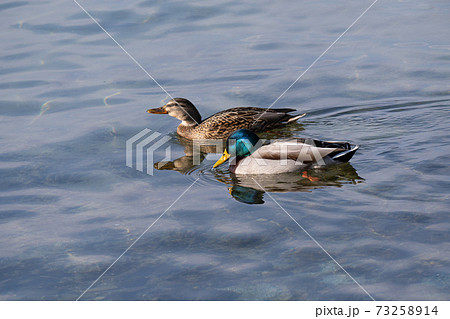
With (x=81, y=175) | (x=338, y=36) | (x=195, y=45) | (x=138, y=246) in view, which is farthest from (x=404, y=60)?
(x=138, y=246)

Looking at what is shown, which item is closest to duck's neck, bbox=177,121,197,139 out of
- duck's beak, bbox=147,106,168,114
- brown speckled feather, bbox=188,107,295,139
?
brown speckled feather, bbox=188,107,295,139

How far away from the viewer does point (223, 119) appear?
991 cm

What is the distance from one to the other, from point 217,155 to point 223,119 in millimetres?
711

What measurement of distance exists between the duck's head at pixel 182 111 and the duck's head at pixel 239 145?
1.65 metres

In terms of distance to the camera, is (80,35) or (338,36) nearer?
(338,36)

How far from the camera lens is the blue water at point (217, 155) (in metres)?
5.78

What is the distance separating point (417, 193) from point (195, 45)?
24.1 feet

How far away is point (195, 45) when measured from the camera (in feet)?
43.9

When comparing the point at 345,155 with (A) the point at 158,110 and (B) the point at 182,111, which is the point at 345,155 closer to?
(B) the point at 182,111

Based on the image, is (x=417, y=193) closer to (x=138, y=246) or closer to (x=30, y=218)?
(x=138, y=246)

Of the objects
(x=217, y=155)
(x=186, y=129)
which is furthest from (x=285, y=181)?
(x=186, y=129)

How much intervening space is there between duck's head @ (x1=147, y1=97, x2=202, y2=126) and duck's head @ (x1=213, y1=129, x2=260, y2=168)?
1650 mm

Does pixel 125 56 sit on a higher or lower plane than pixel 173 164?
higher

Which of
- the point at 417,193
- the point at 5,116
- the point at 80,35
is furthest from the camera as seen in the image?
the point at 80,35
